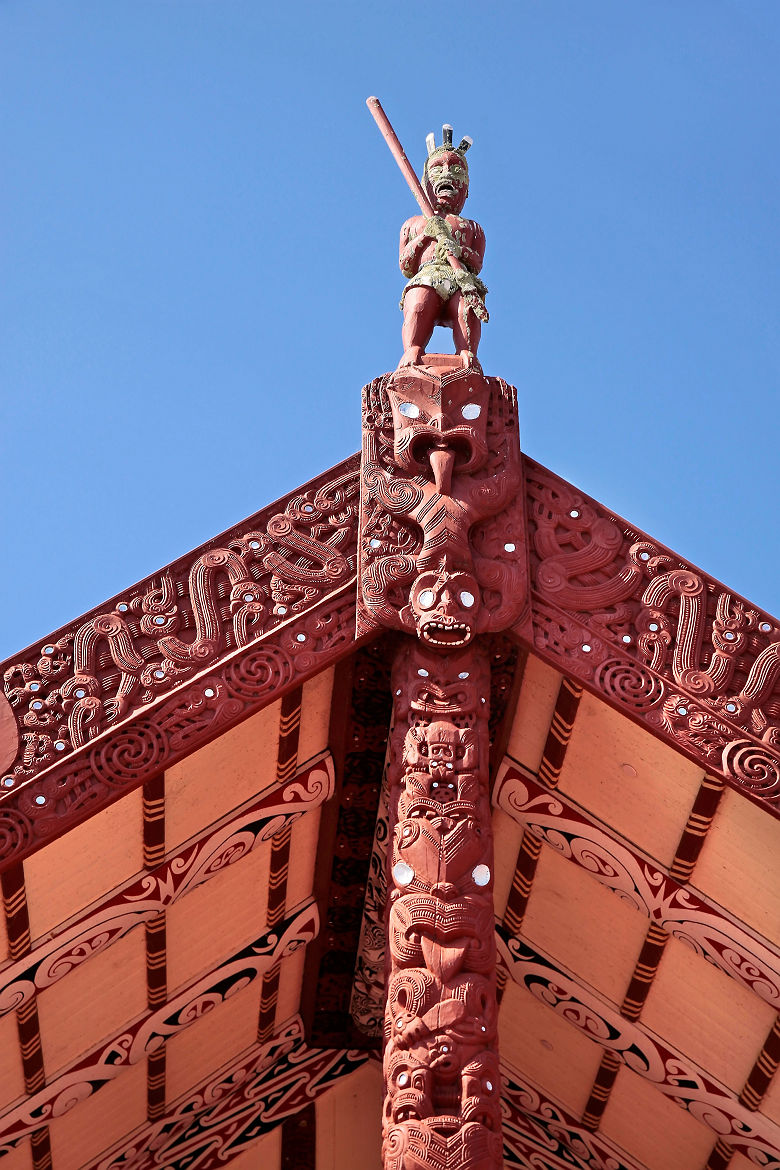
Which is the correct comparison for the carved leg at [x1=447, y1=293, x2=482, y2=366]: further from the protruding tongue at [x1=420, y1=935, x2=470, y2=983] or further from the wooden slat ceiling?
the protruding tongue at [x1=420, y1=935, x2=470, y2=983]

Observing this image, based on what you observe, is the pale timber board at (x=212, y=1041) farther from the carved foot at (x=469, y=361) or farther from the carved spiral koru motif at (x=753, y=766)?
the carved foot at (x=469, y=361)

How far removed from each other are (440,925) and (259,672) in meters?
1.02

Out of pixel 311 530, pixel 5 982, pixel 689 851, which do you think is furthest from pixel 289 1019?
pixel 311 530

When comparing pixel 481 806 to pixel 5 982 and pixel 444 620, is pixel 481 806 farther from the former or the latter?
pixel 5 982

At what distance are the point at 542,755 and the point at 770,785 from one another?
3.41 feet

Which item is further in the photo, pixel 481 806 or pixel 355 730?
pixel 355 730

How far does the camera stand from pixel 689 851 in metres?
5.21

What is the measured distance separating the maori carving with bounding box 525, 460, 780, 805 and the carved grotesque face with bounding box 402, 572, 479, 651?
274 millimetres

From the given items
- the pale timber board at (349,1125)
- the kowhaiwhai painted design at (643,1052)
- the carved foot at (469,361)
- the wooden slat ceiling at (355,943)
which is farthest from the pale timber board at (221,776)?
the pale timber board at (349,1125)

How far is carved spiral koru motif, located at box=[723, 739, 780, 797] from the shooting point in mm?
4535

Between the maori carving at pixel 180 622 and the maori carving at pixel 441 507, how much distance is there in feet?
0.60

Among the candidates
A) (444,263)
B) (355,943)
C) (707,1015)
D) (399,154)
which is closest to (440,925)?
(707,1015)

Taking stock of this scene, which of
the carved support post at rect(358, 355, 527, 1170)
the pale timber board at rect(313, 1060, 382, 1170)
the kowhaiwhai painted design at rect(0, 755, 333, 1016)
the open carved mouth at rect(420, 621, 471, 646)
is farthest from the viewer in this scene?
the pale timber board at rect(313, 1060, 382, 1170)

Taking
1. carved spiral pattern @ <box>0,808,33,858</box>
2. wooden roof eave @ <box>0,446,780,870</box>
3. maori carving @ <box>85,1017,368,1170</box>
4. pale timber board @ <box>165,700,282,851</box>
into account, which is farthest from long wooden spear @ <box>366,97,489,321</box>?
maori carving @ <box>85,1017,368,1170</box>
